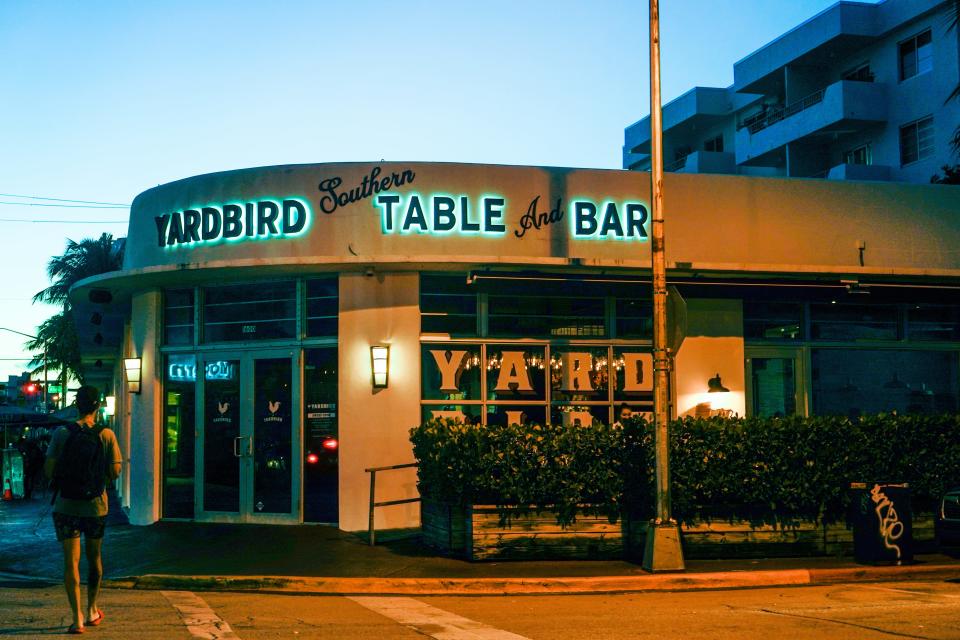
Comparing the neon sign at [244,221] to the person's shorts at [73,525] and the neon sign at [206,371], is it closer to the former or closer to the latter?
the neon sign at [206,371]

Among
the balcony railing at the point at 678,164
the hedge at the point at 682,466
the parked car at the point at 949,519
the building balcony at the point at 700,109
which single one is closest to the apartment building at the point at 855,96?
→ the building balcony at the point at 700,109

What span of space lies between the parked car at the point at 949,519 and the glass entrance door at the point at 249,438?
8.78 metres

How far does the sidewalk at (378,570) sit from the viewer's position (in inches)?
439

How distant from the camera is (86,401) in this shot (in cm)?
869

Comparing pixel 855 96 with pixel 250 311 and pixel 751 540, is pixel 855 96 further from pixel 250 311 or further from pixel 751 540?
pixel 751 540

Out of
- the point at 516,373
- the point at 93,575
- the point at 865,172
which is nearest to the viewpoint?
the point at 93,575

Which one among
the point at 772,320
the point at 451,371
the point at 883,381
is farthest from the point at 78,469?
the point at 883,381

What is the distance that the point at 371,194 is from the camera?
15.5m

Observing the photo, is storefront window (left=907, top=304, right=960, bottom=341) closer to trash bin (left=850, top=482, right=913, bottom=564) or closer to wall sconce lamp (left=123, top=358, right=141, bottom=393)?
trash bin (left=850, top=482, right=913, bottom=564)

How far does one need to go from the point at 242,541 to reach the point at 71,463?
596cm

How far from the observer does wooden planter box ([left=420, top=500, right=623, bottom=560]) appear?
12.3 meters

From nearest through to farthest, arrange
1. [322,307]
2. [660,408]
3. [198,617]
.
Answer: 1. [198,617]
2. [660,408]
3. [322,307]

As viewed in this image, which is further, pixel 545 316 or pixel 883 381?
pixel 883 381

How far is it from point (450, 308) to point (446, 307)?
0.20 ft
